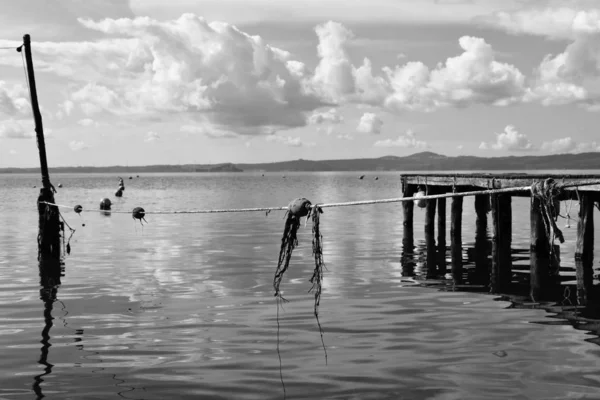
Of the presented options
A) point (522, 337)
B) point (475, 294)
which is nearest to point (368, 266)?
point (475, 294)

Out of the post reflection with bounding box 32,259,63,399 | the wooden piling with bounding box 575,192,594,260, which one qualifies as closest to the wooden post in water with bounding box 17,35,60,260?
the post reflection with bounding box 32,259,63,399

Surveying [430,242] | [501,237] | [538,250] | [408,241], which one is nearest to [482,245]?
[501,237]

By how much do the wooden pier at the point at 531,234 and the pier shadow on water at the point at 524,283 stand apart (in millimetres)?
34

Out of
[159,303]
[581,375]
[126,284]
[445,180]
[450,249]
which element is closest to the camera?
[581,375]

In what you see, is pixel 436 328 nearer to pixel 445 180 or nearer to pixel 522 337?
pixel 522 337

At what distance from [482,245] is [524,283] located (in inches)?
350

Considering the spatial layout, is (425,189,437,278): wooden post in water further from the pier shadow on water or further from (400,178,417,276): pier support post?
(400,178,417,276): pier support post

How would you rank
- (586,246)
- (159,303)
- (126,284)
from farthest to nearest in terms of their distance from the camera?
(586,246) < (126,284) < (159,303)

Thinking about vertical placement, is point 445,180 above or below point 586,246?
above

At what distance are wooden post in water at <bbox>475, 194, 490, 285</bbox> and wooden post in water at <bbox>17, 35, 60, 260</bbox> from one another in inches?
504

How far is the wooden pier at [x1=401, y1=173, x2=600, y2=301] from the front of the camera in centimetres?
1530

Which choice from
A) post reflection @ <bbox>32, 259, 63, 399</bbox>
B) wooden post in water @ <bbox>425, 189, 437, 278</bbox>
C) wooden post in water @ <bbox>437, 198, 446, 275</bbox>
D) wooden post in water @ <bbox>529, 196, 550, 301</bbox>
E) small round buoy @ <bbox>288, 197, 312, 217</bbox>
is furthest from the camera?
wooden post in water @ <bbox>437, 198, 446, 275</bbox>

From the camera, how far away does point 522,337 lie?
11.1m

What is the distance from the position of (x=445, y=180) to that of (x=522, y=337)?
16.3 m
